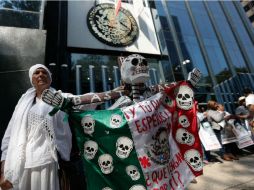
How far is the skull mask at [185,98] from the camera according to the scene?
242cm

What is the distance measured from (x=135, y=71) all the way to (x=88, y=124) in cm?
79

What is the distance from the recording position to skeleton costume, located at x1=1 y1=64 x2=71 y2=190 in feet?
6.14

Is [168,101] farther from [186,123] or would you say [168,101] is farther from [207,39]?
[207,39]

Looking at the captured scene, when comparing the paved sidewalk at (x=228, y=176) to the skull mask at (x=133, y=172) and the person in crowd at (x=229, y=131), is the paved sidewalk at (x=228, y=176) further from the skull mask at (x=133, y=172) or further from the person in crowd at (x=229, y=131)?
the skull mask at (x=133, y=172)

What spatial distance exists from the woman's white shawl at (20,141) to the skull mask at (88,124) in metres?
0.15

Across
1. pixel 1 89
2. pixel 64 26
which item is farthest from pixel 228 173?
pixel 64 26

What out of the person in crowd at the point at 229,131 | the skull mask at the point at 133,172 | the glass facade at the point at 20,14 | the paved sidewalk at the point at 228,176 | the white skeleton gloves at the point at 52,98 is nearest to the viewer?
the white skeleton gloves at the point at 52,98

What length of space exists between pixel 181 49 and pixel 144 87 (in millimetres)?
10175

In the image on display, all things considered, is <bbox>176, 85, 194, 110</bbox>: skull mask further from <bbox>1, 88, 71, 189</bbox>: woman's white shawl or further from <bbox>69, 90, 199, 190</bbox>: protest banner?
<bbox>1, 88, 71, 189</bbox>: woman's white shawl

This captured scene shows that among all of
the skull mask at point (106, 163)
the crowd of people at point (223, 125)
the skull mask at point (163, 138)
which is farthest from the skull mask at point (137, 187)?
the crowd of people at point (223, 125)

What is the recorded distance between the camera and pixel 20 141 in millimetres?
1938

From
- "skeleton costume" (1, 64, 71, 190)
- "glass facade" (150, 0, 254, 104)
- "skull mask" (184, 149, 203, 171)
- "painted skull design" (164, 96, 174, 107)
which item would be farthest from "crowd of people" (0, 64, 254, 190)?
"glass facade" (150, 0, 254, 104)

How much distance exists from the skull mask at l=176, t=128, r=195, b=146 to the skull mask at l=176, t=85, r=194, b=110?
0.83ft

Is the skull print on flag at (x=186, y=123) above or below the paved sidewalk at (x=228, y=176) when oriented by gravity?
above
